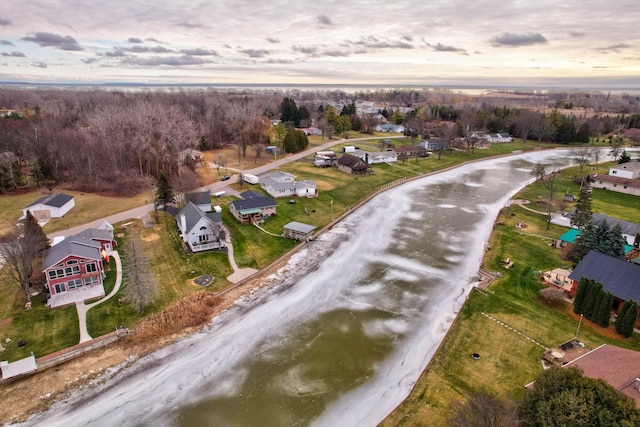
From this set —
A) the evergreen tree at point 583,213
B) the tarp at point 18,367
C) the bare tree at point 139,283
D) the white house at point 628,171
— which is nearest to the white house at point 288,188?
A: the bare tree at point 139,283

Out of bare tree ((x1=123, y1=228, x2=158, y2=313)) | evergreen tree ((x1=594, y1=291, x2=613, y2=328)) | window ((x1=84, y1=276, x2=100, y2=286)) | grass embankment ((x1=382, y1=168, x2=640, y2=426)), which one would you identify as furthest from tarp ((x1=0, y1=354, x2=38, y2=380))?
evergreen tree ((x1=594, y1=291, x2=613, y2=328))

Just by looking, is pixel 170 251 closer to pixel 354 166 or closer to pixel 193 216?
pixel 193 216

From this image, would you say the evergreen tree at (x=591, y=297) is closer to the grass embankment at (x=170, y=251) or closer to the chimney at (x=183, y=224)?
the grass embankment at (x=170, y=251)

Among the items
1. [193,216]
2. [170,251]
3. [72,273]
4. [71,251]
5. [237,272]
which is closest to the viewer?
[71,251]

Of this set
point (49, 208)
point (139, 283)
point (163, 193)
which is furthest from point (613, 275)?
point (49, 208)

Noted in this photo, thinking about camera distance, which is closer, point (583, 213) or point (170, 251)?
point (170, 251)

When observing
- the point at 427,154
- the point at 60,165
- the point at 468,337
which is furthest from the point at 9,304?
the point at 427,154
